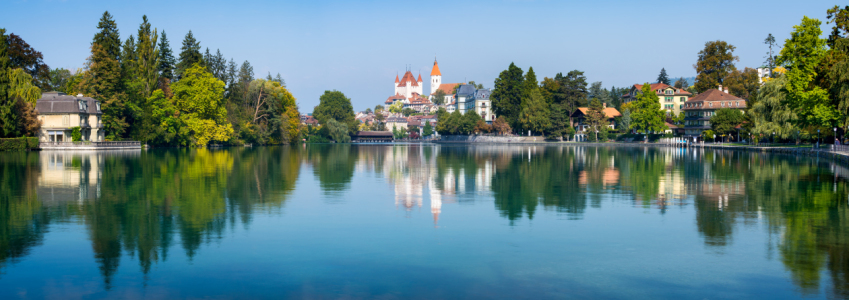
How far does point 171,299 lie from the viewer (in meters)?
8.02

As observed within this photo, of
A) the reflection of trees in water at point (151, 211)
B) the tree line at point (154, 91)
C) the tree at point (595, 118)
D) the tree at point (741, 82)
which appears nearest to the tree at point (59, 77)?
the tree line at point (154, 91)

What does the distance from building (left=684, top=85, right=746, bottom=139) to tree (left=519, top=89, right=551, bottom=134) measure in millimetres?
25223

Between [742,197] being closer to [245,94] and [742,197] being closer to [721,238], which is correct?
[721,238]

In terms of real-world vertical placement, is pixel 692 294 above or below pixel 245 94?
below

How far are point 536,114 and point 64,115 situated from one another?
262 ft

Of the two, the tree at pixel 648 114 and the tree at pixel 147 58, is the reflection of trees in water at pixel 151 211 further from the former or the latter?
the tree at pixel 648 114

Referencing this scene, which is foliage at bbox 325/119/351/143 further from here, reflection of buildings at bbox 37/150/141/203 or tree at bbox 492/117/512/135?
reflection of buildings at bbox 37/150/141/203

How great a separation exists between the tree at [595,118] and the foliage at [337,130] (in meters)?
58.4

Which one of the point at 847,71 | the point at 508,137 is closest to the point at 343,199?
the point at 847,71

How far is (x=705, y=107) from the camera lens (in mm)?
106688

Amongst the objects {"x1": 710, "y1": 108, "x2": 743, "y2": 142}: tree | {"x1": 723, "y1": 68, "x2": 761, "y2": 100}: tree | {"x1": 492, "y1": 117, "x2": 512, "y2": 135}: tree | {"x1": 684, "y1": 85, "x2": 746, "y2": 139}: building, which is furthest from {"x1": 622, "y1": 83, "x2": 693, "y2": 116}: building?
{"x1": 710, "y1": 108, "x2": 743, "y2": 142}: tree

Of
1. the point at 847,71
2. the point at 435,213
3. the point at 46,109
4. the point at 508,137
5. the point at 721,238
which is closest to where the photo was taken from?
the point at 721,238

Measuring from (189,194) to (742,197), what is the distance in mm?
17793

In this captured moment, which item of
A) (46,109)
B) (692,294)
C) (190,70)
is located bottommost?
(692,294)
